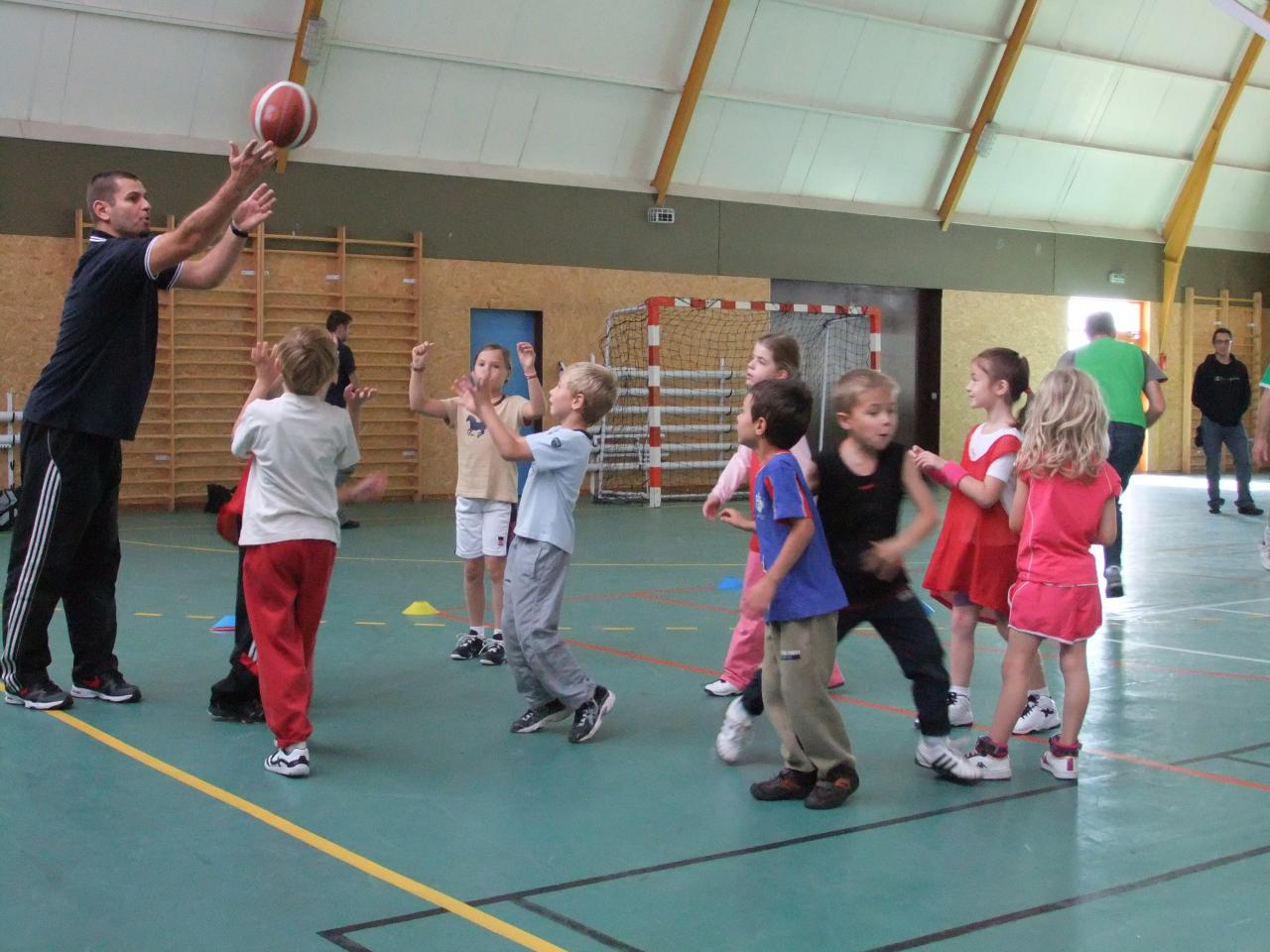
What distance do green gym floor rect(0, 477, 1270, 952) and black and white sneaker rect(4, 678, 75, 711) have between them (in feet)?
0.18

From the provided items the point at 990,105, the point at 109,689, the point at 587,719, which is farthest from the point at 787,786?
the point at 990,105

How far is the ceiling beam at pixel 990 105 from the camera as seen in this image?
17031mm

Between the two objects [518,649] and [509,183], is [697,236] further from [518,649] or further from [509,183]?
[518,649]

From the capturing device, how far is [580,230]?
622 inches

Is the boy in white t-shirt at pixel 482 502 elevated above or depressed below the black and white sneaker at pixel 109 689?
above

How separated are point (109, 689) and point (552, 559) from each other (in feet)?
5.79

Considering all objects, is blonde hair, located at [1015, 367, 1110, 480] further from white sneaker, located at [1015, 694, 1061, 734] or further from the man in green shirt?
the man in green shirt

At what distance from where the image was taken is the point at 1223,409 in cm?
1309

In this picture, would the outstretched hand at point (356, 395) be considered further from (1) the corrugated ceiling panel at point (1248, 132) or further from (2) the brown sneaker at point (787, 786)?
(1) the corrugated ceiling panel at point (1248, 132)

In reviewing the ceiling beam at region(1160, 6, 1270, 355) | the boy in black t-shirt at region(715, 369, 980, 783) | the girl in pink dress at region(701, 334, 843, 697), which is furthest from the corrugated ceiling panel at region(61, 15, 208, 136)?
the ceiling beam at region(1160, 6, 1270, 355)

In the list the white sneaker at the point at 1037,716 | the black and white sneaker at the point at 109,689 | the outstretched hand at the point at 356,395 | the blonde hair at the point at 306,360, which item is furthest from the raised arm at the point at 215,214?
the white sneaker at the point at 1037,716

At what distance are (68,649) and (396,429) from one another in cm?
925

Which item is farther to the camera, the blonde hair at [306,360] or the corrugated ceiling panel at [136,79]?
the corrugated ceiling panel at [136,79]

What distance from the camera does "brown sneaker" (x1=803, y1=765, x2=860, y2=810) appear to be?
11.8ft
